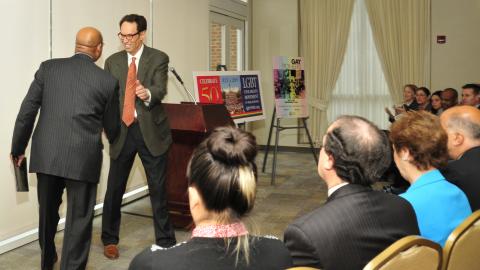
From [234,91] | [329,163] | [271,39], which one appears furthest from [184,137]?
[271,39]

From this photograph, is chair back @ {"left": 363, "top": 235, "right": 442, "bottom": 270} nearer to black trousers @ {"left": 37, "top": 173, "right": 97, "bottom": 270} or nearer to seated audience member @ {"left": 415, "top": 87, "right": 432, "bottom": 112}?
black trousers @ {"left": 37, "top": 173, "right": 97, "bottom": 270}

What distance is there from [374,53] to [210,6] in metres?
2.96

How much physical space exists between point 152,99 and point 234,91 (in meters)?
2.89

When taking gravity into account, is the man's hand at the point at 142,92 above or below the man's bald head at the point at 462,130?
above

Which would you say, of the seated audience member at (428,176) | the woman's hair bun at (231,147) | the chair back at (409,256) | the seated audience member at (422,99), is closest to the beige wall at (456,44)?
the seated audience member at (422,99)

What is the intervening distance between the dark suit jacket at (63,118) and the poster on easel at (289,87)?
4.13 meters

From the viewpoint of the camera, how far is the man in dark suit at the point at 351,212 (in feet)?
4.46

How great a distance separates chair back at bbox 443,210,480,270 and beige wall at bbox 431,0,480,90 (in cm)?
681

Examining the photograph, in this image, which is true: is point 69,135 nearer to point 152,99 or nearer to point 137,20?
point 152,99

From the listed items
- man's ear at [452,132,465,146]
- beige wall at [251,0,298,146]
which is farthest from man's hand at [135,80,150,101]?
beige wall at [251,0,298,146]

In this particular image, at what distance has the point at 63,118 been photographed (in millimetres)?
2676

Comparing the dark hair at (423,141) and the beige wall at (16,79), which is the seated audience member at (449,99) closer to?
the dark hair at (423,141)

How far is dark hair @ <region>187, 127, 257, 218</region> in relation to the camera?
3.89ft

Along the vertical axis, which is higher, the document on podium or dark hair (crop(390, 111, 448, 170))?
dark hair (crop(390, 111, 448, 170))
